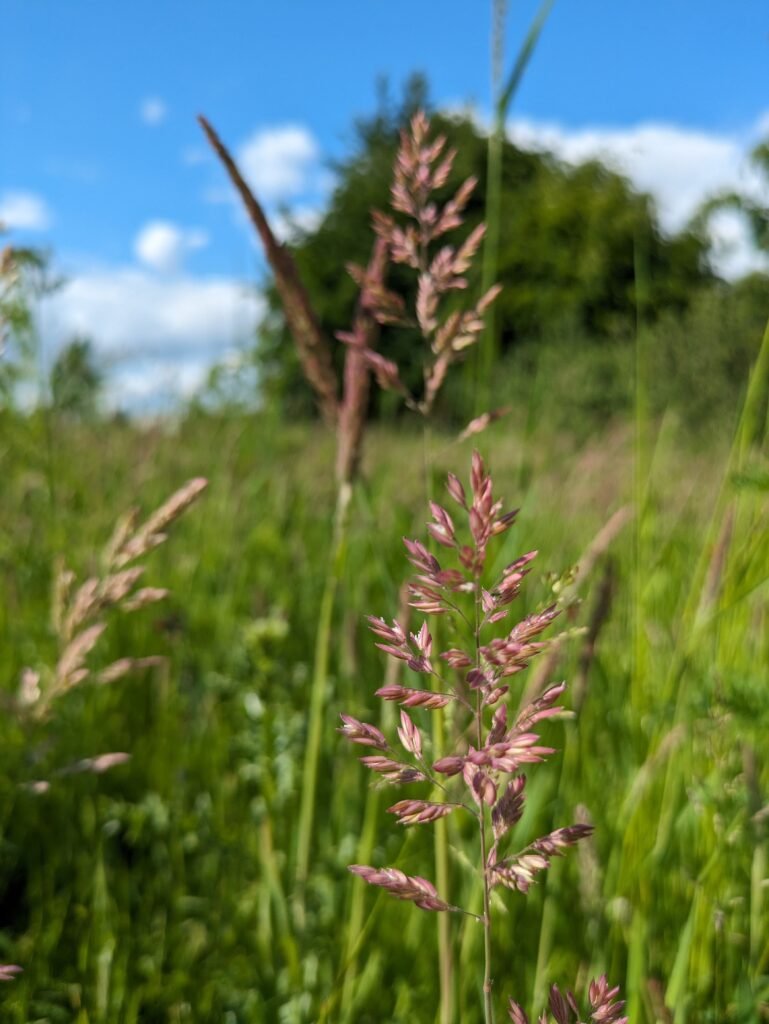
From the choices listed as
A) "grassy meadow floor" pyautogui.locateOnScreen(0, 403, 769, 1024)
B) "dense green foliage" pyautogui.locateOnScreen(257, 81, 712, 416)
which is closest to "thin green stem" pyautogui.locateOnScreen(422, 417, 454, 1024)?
Answer: "grassy meadow floor" pyautogui.locateOnScreen(0, 403, 769, 1024)

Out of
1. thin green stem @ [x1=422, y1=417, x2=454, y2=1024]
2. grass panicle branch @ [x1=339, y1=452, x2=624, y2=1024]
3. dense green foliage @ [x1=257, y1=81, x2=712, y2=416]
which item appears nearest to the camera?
grass panicle branch @ [x1=339, y1=452, x2=624, y2=1024]

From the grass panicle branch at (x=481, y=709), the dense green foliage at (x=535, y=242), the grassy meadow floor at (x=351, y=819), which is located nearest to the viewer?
the grass panicle branch at (x=481, y=709)

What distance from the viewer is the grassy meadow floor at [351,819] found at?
46.0 inches

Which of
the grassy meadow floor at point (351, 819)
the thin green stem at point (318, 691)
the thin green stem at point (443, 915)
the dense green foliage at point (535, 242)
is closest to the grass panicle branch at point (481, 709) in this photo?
the grassy meadow floor at point (351, 819)

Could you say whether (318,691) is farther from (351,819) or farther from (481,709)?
(481,709)

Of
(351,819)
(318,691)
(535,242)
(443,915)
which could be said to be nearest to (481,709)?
(443,915)

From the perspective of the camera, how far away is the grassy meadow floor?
117 centimetres

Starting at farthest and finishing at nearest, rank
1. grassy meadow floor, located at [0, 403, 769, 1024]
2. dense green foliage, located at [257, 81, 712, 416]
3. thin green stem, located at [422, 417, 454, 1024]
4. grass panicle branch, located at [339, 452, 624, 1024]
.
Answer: dense green foliage, located at [257, 81, 712, 416]
grassy meadow floor, located at [0, 403, 769, 1024]
thin green stem, located at [422, 417, 454, 1024]
grass panicle branch, located at [339, 452, 624, 1024]

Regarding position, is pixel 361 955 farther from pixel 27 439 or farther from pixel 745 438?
pixel 27 439

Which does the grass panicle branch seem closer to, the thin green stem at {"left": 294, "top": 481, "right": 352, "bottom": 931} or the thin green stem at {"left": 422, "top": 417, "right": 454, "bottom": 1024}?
the thin green stem at {"left": 422, "top": 417, "right": 454, "bottom": 1024}

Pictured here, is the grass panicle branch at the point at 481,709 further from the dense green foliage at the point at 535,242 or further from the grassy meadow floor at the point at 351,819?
the dense green foliage at the point at 535,242

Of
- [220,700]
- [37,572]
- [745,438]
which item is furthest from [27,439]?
[745,438]

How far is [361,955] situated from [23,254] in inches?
53.9

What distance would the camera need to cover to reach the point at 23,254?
1869mm
